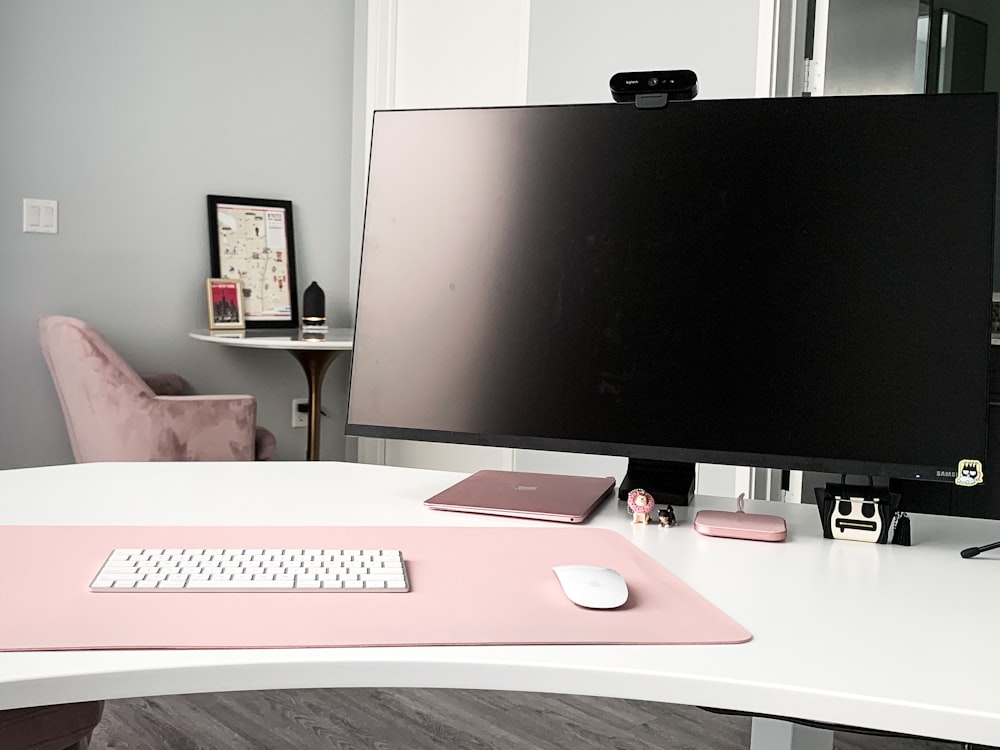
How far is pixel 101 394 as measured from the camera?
10.3 ft

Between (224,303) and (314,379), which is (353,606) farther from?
(224,303)

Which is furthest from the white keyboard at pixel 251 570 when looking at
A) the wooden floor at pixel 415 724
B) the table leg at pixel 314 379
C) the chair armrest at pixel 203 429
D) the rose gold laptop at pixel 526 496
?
the table leg at pixel 314 379

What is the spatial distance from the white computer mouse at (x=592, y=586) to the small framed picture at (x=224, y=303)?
307cm

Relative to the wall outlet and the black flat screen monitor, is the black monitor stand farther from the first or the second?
the wall outlet

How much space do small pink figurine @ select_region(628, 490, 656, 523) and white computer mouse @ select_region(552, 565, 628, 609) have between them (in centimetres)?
27

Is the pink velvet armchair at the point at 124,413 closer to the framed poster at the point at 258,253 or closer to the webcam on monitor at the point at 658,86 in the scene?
the framed poster at the point at 258,253

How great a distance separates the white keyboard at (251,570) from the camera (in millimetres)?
938

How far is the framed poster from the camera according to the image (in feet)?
12.8

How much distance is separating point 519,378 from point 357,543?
303mm

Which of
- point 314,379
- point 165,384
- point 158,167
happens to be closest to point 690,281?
point 314,379

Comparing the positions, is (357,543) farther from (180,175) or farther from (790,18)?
(180,175)

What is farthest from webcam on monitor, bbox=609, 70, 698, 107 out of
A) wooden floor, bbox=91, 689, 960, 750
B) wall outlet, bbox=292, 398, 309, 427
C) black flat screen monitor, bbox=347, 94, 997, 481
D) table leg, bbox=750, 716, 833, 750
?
wall outlet, bbox=292, 398, 309, 427

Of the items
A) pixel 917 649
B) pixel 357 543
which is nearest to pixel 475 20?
pixel 357 543

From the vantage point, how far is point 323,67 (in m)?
4.21
